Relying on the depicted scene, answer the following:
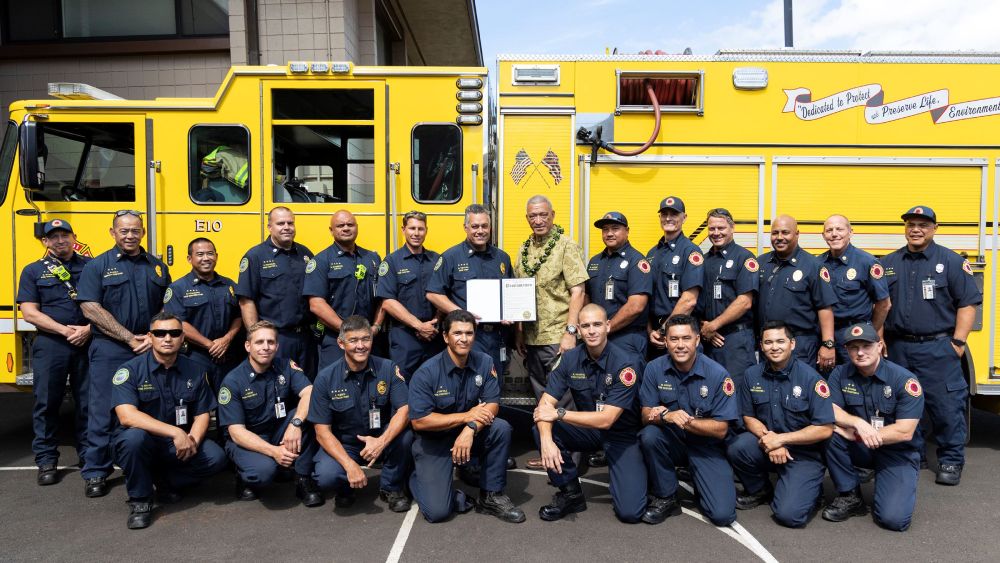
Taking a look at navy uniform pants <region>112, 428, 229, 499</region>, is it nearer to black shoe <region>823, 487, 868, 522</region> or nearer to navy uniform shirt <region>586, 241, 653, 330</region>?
navy uniform shirt <region>586, 241, 653, 330</region>

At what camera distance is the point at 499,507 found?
437cm

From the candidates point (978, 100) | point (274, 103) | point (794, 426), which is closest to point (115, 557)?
point (274, 103)

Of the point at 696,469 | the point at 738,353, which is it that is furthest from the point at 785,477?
the point at 738,353

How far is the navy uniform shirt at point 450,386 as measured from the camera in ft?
14.5

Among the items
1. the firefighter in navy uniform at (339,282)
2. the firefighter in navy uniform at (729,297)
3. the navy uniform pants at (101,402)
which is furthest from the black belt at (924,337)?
the navy uniform pants at (101,402)

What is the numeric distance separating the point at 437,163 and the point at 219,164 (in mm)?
1889

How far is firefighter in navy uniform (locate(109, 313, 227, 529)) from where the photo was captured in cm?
436

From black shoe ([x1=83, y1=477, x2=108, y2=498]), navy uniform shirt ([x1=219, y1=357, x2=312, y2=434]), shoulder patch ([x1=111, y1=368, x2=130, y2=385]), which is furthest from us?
black shoe ([x1=83, y1=477, x2=108, y2=498])

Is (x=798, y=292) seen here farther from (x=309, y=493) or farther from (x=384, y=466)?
(x=309, y=493)

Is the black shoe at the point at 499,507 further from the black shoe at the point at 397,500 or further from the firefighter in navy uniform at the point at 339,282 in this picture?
the firefighter in navy uniform at the point at 339,282

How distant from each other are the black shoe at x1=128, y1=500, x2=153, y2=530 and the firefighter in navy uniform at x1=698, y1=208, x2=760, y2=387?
4.30 metres

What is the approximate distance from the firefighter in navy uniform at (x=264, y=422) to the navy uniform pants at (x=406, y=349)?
0.75m

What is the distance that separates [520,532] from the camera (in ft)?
13.7

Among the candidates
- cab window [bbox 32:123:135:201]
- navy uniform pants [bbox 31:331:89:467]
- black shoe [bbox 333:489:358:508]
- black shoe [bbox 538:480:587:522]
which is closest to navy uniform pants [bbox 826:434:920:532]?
black shoe [bbox 538:480:587:522]
